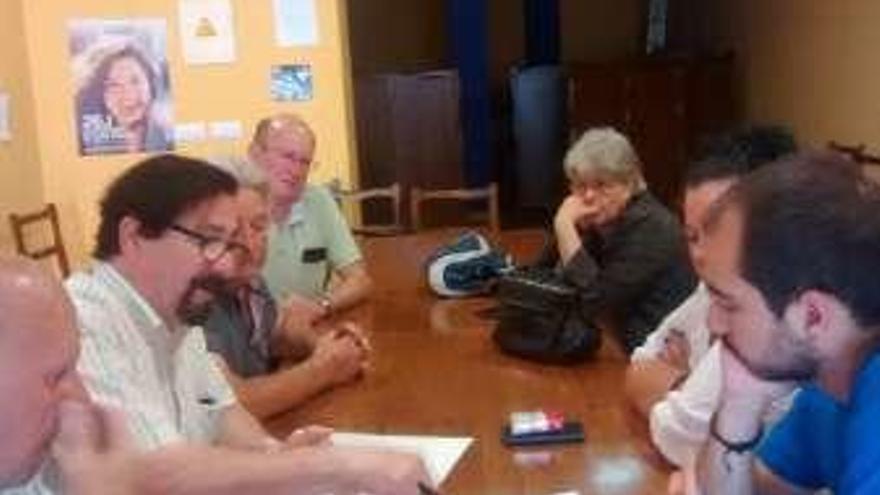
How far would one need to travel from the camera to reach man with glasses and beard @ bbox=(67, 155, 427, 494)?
1816mm

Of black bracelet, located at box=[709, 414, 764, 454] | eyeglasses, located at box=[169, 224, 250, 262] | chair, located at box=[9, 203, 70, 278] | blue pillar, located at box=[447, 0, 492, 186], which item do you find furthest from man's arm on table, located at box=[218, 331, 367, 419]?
blue pillar, located at box=[447, 0, 492, 186]

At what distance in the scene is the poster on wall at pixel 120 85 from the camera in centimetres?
525

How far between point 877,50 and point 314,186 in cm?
274

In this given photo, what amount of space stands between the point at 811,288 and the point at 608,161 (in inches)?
80.3

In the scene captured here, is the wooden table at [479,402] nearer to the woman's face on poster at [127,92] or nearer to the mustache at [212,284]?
the mustache at [212,284]

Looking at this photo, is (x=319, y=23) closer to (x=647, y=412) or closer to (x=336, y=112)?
(x=336, y=112)

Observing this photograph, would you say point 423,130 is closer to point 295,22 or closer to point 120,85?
point 295,22

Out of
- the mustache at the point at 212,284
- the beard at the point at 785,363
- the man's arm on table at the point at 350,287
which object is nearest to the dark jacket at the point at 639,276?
the man's arm on table at the point at 350,287

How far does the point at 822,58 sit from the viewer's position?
620 cm

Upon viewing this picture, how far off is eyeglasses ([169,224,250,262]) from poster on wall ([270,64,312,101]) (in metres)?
3.40

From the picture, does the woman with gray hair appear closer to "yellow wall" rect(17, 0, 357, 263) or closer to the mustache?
the mustache

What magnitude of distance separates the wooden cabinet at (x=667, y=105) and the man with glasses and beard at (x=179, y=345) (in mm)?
6028

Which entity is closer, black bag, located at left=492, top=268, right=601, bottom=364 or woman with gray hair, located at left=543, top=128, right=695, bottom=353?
black bag, located at left=492, top=268, right=601, bottom=364

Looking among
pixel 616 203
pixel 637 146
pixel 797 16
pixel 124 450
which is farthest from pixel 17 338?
pixel 637 146
